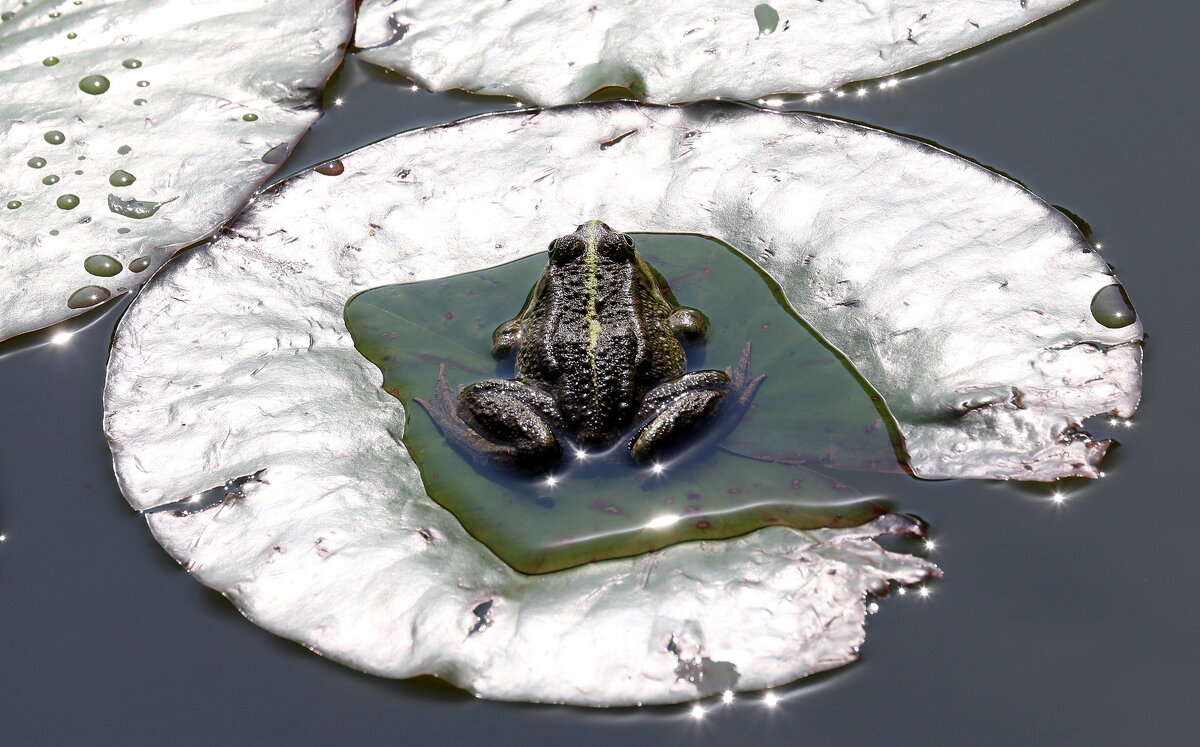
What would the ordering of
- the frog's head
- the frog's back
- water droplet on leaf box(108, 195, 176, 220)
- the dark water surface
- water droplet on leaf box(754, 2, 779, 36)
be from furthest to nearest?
water droplet on leaf box(754, 2, 779, 36) < water droplet on leaf box(108, 195, 176, 220) < the frog's head < the frog's back < the dark water surface

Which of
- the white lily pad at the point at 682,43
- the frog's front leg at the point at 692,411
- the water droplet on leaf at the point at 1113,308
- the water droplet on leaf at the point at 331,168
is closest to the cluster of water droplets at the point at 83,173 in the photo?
the water droplet on leaf at the point at 331,168

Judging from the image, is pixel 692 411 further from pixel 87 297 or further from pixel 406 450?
pixel 87 297

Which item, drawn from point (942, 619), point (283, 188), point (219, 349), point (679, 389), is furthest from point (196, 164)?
point (942, 619)

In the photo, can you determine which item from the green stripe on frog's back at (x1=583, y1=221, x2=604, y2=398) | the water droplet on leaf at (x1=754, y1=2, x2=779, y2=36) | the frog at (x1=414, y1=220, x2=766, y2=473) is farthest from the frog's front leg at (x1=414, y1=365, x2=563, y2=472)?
the water droplet on leaf at (x1=754, y1=2, x2=779, y2=36)

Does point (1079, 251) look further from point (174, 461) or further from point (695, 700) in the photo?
point (174, 461)

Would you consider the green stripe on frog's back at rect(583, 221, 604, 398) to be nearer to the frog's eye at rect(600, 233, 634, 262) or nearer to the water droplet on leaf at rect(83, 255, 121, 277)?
the frog's eye at rect(600, 233, 634, 262)

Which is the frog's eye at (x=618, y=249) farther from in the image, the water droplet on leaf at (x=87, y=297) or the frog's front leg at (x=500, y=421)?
the water droplet on leaf at (x=87, y=297)

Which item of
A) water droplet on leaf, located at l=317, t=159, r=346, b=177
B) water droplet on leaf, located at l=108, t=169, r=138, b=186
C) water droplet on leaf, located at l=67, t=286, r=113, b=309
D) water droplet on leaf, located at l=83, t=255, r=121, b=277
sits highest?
water droplet on leaf, located at l=317, t=159, r=346, b=177
